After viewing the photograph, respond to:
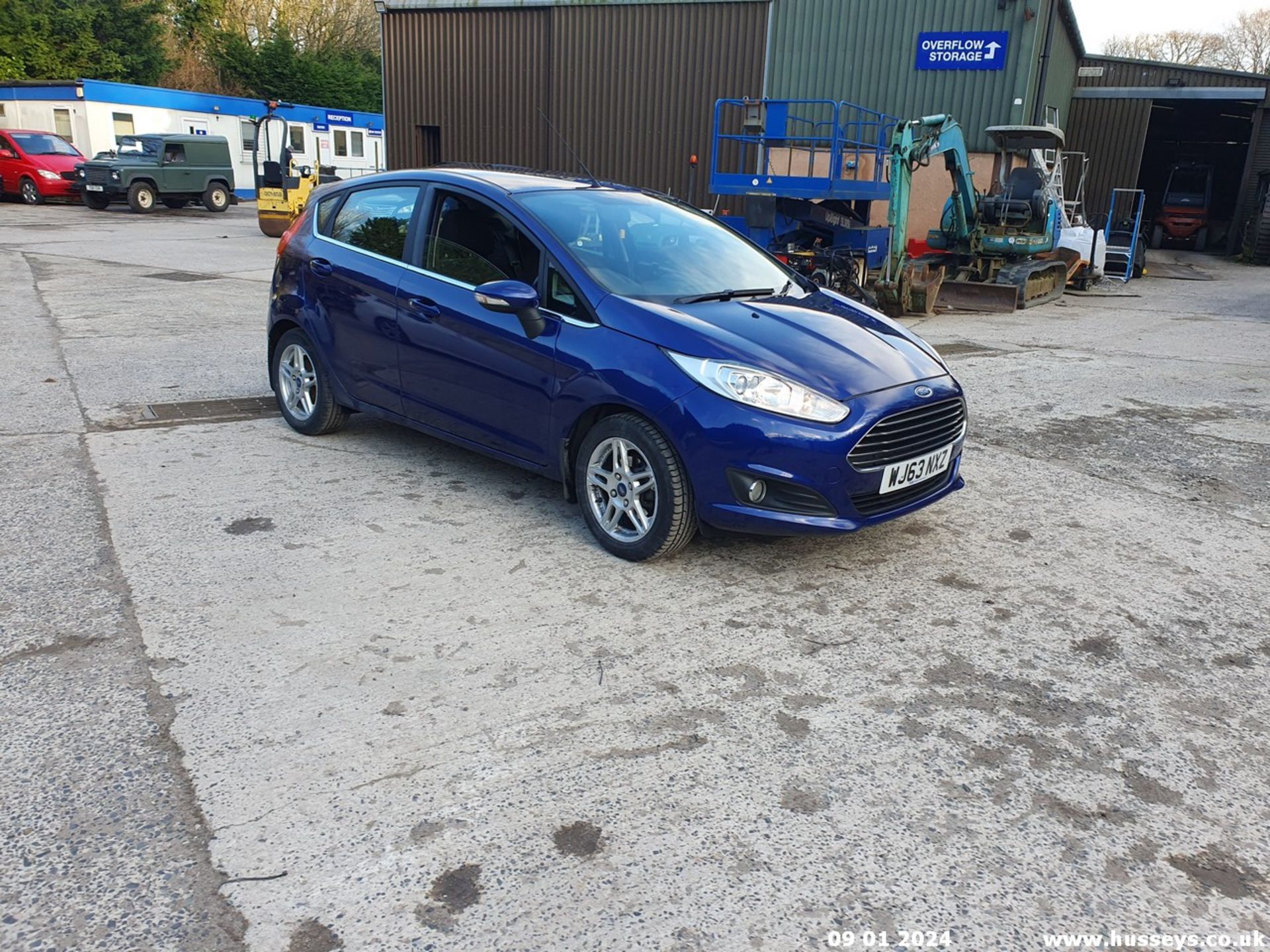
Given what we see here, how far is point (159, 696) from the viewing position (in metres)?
3.21

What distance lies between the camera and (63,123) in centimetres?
3134

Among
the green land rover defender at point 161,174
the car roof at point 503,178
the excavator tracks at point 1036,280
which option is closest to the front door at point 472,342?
the car roof at point 503,178

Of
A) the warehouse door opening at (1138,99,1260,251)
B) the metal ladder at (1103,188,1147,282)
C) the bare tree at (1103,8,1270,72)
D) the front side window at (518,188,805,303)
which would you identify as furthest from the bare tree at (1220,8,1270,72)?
the front side window at (518,188,805,303)

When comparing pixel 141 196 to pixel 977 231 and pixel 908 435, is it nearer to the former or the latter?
pixel 977 231

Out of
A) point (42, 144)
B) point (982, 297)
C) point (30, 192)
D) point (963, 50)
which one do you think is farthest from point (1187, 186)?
point (30, 192)

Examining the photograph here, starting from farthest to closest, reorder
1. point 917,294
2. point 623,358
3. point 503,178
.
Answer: point 917,294 < point 503,178 < point 623,358

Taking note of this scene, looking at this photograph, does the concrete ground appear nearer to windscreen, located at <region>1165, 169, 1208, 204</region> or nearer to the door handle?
the door handle

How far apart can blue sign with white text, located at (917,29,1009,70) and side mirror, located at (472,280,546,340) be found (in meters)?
16.9

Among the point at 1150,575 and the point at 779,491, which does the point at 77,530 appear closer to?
the point at 779,491

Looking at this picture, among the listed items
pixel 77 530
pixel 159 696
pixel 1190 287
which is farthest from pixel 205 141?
pixel 159 696

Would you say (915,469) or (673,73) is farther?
(673,73)

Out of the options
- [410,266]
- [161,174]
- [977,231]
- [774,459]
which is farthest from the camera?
[161,174]

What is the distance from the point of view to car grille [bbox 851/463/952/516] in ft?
13.6

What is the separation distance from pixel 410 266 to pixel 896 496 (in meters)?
2.73
